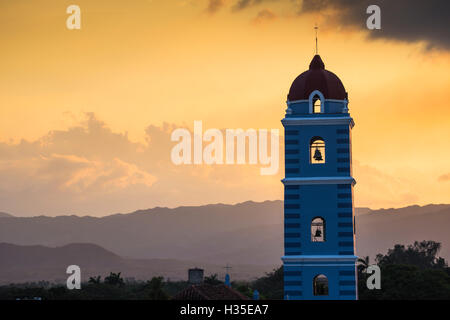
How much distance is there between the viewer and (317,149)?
4709 cm

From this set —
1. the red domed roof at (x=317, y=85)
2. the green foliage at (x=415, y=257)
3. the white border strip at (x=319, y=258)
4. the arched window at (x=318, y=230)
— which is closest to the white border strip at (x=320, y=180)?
the arched window at (x=318, y=230)

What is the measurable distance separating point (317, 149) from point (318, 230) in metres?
4.24

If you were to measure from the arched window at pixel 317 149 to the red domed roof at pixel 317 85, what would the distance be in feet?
7.62

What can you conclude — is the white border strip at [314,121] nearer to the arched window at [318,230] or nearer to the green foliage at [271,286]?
the arched window at [318,230]

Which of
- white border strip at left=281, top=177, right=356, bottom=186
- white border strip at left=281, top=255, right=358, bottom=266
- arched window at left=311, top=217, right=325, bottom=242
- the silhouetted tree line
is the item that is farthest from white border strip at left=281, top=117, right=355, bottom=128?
the silhouetted tree line

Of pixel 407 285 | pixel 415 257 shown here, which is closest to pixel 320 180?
pixel 407 285

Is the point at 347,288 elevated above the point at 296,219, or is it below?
below

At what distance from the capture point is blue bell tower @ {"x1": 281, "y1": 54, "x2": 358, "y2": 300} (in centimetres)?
4597

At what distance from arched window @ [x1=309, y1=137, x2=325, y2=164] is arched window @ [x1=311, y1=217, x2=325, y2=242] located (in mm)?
3074
